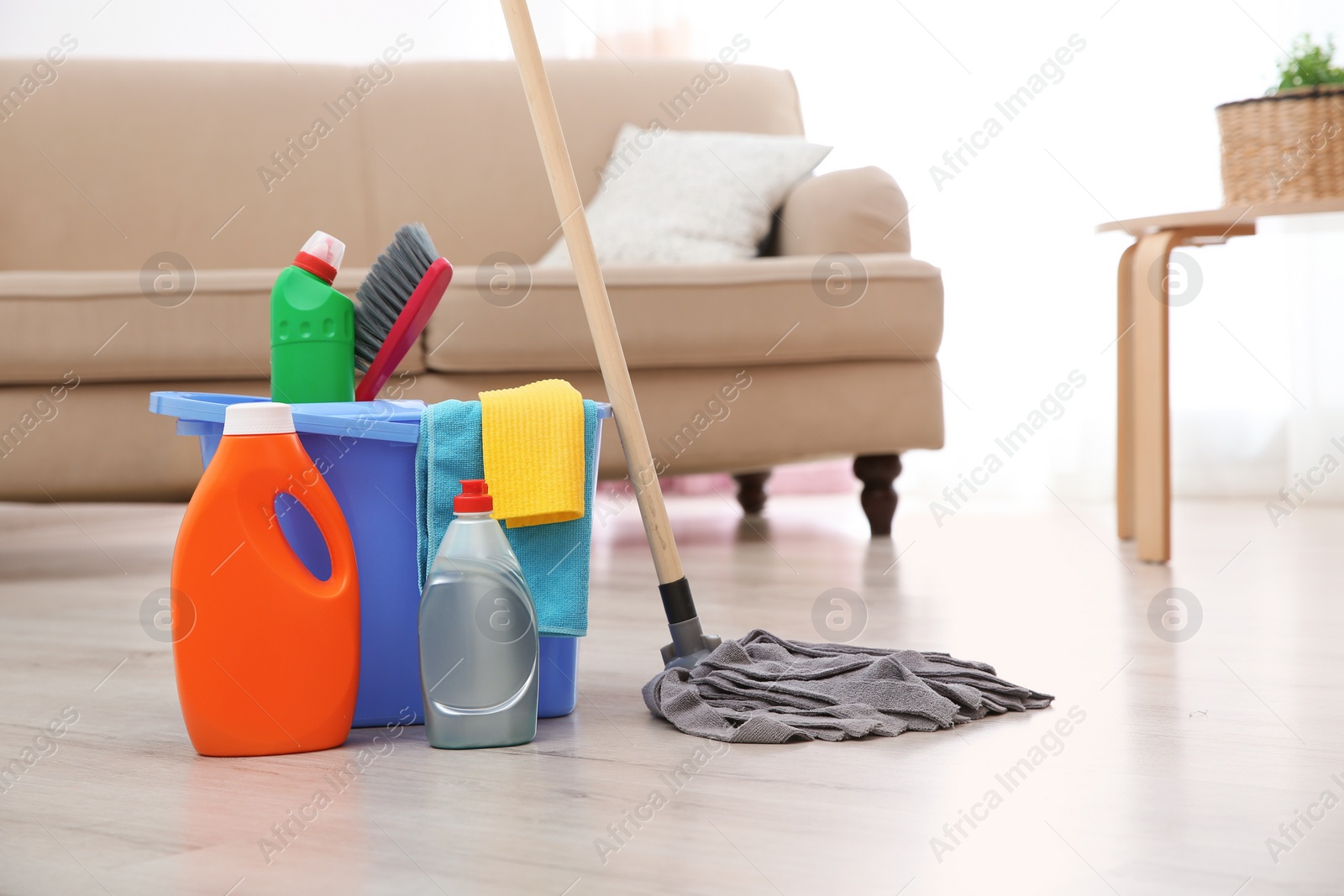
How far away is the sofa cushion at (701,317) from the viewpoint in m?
1.86

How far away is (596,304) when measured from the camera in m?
1.02

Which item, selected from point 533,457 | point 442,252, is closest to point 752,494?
point 442,252

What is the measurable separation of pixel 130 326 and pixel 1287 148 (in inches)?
67.3

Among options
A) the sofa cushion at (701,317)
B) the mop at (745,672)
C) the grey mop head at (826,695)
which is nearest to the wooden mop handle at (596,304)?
the mop at (745,672)

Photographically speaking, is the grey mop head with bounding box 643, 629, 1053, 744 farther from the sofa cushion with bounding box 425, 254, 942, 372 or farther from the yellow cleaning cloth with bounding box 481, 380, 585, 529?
the sofa cushion with bounding box 425, 254, 942, 372

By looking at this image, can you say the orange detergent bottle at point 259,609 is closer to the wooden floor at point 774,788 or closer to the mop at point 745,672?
the wooden floor at point 774,788

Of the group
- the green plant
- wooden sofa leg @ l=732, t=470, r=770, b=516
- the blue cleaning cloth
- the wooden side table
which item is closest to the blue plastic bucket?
the blue cleaning cloth

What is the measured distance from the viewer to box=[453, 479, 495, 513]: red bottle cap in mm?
851

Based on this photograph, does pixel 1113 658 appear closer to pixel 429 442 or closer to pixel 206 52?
pixel 429 442

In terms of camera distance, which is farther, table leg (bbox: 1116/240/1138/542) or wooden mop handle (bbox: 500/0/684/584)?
table leg (bbox: 1116/240/1138/542)

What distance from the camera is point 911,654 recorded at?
100cm

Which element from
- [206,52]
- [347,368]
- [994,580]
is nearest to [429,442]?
[347,368]

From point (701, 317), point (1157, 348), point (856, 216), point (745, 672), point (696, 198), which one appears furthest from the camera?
point (696, 198)

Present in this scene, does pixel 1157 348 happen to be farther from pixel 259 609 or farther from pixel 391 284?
pixel 259 609
